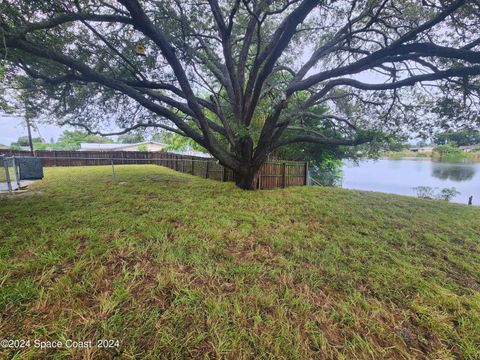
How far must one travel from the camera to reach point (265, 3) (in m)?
3.52

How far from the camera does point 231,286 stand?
6.00ft

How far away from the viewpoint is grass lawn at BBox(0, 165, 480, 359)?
1.34m

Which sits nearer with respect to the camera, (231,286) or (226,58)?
(231,286)

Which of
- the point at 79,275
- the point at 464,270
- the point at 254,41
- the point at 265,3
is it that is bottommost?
the point at 464,270

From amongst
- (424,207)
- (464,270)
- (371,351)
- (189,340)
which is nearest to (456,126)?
(424,207)

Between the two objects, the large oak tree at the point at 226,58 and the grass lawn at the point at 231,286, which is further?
the large oak tree at the point at 226,58

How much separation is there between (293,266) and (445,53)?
184 inches

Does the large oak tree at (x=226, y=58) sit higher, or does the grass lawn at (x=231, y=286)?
the large oak tree at (x=226, y=58)

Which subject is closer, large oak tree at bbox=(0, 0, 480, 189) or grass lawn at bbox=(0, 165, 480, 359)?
grass lawn at bbox=(0, 165, 480, 359)

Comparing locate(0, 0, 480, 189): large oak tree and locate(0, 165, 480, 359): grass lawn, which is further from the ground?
locate(0, 0, 480, 189): large oak tree

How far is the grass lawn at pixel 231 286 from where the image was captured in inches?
52.7

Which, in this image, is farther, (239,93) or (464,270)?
(239,93)

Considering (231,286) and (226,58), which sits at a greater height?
(226,58)

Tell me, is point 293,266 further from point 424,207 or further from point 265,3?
point 424,207
